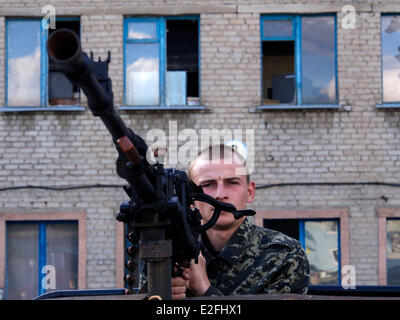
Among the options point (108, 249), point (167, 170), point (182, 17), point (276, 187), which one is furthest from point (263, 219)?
point (167, 170)

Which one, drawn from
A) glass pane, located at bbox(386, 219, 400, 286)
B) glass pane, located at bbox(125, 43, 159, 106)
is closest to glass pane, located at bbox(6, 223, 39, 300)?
glass pane, located at bbox(125, 43, 159, 106)

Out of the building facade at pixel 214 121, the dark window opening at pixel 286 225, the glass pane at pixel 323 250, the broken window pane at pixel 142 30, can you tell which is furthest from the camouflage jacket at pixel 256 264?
the broken window pane at pixel 142 30

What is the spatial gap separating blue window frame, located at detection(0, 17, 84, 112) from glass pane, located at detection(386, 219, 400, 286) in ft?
17.4

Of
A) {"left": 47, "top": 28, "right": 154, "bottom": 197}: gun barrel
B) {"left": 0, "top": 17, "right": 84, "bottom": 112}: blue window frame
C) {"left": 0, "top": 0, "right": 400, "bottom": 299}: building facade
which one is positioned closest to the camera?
{"left": 47, "top": 28, "right": 154, "bottom": 197}: gun barrel

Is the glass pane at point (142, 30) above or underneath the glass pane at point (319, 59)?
above

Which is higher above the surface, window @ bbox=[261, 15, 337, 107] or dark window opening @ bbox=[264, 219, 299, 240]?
window @ bbox=[261, 15, 337, 107]

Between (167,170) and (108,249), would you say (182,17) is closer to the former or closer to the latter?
(108,249)

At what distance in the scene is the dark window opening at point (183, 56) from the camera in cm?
1161

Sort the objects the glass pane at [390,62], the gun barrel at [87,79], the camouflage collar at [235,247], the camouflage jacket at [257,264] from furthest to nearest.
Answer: the glass pane at [390,62], the camouflage collar at [235,247], the camouflage jacket at [257,264], the gun barrel at [87,79]

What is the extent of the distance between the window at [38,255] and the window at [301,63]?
384 centimetres

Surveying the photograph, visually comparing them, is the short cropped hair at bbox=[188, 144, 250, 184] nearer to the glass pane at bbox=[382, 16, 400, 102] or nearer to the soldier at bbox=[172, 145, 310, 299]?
the soldier at bbox=[172, 145, 310, 299]

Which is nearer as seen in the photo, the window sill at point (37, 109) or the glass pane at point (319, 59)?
the window sill at point (37, 109)

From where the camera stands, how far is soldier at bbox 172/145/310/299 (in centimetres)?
328

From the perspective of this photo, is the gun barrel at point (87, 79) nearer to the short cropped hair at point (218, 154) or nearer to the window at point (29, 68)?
the short cropped hair at point (218, 154)
